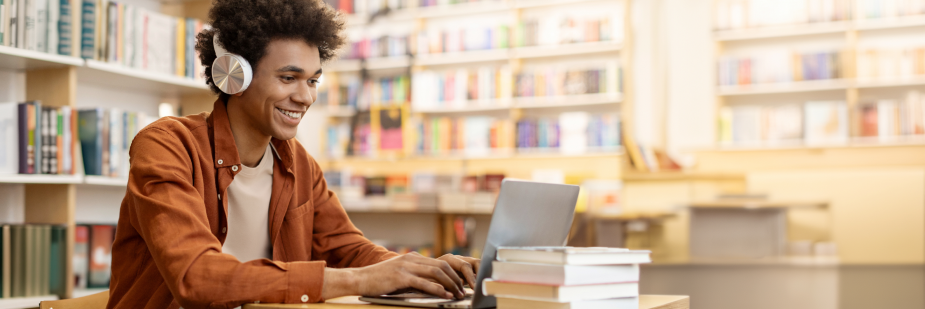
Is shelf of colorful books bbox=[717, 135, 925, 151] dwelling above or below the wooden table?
above

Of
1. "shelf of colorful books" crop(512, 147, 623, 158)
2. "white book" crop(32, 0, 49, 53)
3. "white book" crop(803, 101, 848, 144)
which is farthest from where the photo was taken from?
"shelf of colorful books" crop(512, 147, 623, 158)

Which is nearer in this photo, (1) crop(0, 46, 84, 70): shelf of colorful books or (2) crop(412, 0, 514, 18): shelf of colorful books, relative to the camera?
(1) crop(0, 46, 84, 70): shelf of colorful books

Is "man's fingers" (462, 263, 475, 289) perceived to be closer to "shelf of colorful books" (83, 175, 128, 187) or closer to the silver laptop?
the silver laptop

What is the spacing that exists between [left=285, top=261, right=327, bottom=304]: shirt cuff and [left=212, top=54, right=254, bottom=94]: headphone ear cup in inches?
17.2

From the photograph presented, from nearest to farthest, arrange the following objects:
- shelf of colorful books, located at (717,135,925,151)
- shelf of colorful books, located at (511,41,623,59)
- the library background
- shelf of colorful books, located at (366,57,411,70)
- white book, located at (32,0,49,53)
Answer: white book, located at (32,0,49,53) < the library background < shelf of colorful books, located at (717,135,925,151) < shelf of colorful books, located at (511,41,623,59) < shelf of colorful books, located at (366,57,411,70)

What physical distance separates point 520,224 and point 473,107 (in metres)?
3.78

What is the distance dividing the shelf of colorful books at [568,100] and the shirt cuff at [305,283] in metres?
3.53

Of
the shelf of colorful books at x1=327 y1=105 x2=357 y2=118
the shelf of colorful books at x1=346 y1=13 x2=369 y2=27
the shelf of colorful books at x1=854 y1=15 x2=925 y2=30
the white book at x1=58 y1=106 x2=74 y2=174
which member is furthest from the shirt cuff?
the shelf of colorful books at x1=346 y1=13 x2=369 y2=27

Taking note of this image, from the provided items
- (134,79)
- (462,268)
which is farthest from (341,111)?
(462,268)

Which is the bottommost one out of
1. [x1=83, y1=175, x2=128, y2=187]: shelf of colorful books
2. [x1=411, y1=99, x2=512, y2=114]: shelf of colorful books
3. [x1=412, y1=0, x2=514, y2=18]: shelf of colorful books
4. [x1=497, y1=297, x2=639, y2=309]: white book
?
[x1=497, y1=297, x2=639, y2=309]: white book

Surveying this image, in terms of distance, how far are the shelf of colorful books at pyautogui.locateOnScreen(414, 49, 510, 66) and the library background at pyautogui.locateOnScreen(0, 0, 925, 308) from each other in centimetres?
1

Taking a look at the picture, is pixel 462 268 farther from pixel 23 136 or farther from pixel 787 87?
pixel 787 87

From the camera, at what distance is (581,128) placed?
441 cm

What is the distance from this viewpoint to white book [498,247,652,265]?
919 millimetres
